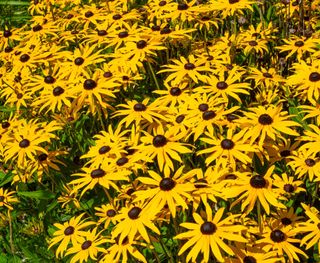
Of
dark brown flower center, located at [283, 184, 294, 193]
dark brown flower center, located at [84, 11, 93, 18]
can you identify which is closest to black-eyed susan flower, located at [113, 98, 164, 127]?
dark brown flower center, located at [283, 184, 294, 193]

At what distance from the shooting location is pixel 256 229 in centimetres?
246

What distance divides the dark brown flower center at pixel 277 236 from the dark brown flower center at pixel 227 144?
461 mm

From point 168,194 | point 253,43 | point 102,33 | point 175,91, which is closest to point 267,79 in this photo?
point 253,43

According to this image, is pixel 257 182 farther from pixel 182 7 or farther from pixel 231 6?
pixel 182 7

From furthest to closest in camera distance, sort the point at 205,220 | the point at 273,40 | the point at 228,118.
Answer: the point at 273,40
the point at 228,118
the point at 205,220

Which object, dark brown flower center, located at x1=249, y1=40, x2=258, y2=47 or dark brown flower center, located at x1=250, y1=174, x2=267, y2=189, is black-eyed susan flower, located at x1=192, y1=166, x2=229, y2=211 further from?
dark brown flower center, located at x1=249, y1=40, x2=258, y2=47

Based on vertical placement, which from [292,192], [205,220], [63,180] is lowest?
[63,180]

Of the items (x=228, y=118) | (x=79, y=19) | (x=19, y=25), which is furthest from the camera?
(x=19, y=25)

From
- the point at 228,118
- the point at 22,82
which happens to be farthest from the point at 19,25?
the point at 228,118

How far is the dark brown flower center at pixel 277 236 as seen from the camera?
7.82ft

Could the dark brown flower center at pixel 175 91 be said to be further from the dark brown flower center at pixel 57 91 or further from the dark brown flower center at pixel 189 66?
the dark brown flower center at pixel 57 91

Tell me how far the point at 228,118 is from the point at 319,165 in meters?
0.54

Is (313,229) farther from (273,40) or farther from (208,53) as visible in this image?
(273,40)

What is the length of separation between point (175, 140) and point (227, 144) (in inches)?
11.9
